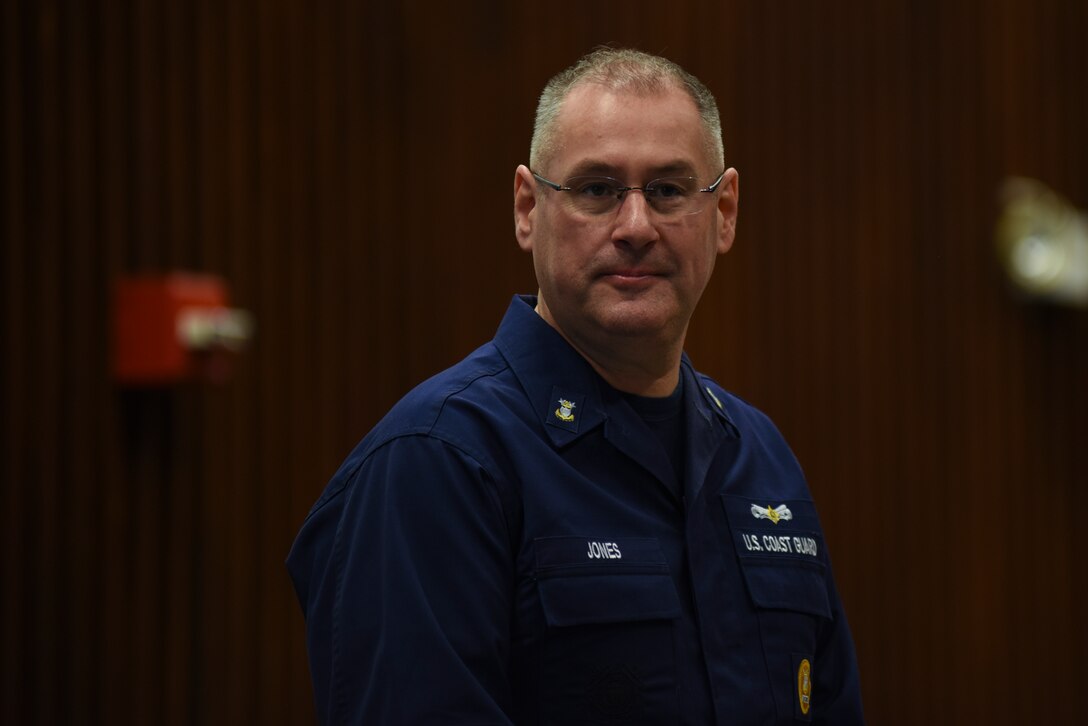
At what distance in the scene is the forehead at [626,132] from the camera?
5.34 feet

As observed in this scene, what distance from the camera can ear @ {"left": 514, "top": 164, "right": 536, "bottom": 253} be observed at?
1739 mm

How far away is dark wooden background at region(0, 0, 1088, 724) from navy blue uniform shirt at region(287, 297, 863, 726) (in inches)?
51.3

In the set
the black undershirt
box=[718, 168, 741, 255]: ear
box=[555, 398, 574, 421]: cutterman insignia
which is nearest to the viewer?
box=[555, 398, 574, 421]: cutterman insignia

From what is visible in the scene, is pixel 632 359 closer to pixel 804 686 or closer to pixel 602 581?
pixel 602 581

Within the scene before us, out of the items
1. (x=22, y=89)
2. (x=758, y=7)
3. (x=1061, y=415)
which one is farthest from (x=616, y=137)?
(x=1061, y=415)

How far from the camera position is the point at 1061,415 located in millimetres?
4008

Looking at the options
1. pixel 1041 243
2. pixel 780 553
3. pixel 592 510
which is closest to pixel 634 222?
pixel 592 510

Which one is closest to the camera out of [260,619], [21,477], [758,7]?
[21,477]

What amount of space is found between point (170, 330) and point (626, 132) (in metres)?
1.39

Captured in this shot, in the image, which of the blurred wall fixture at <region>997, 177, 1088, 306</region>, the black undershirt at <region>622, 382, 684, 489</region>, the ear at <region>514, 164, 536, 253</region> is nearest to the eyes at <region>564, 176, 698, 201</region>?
the ear at <region>514, 164, 536, 253</region>

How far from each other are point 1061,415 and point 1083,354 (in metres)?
0.20

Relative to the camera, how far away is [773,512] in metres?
1.75

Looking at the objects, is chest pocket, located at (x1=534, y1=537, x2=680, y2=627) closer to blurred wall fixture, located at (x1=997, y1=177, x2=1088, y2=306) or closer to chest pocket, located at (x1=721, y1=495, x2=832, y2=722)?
chest pocket, located at (x1=721, y1=495, x2=832, y2=722)

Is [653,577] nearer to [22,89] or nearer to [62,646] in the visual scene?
[62,646]
